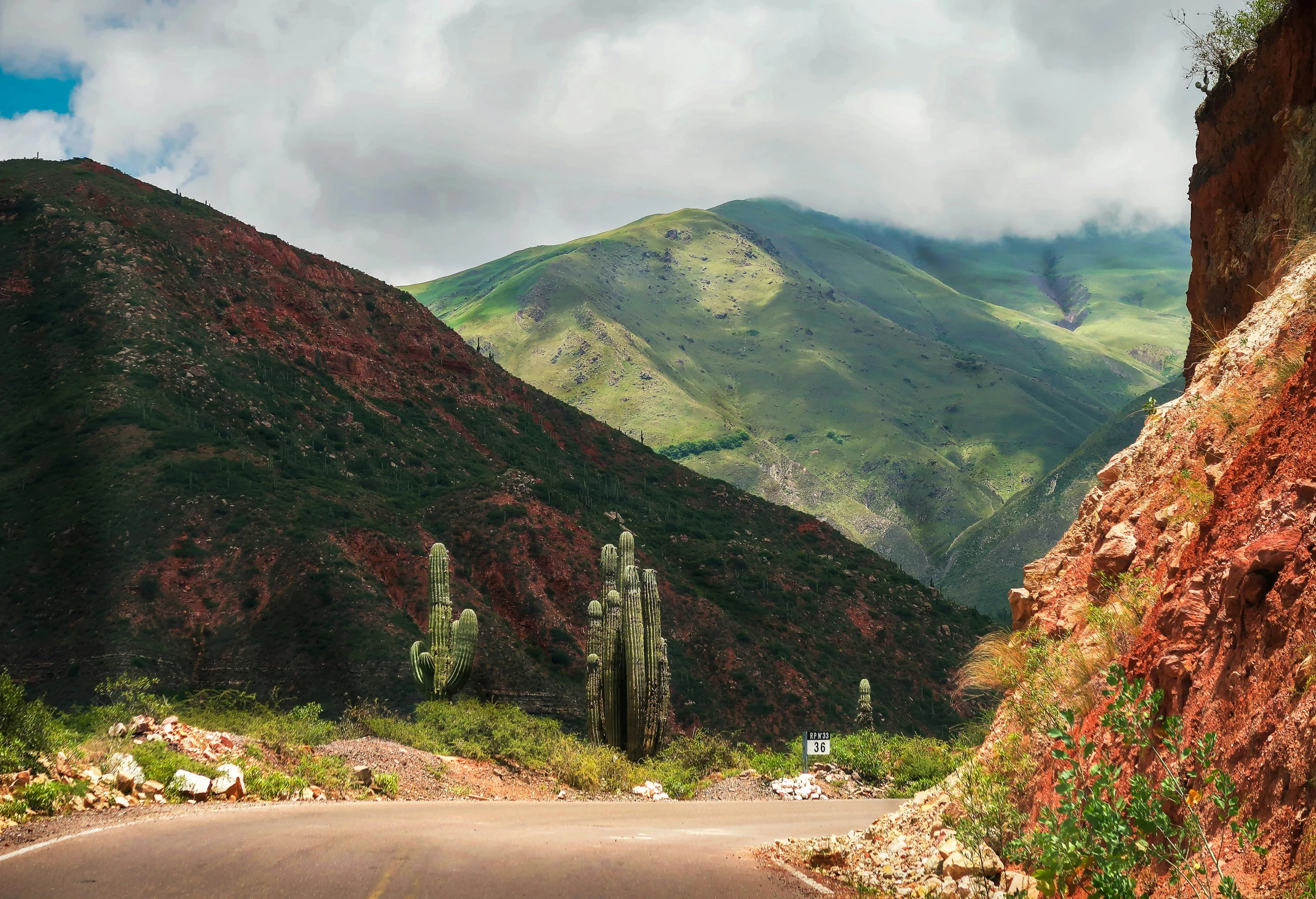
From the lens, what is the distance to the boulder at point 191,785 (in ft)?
50.6

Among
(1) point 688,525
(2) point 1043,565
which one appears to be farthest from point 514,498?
(2) point 1043,565

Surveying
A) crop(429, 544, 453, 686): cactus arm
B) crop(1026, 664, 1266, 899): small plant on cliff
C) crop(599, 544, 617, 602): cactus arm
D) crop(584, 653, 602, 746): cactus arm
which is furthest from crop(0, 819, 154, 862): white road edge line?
crop(429, 544, 453, 686): cactus arm

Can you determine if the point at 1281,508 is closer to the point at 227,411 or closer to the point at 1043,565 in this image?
the point at 1043,565

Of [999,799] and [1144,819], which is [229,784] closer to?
[999,799]

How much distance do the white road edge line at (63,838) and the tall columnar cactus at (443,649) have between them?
22.0 m

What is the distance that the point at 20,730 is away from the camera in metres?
13.5

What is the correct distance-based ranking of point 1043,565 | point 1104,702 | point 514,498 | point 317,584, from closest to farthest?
point 1104,702 < point 1043,565 < point 317,584 < point 514,498

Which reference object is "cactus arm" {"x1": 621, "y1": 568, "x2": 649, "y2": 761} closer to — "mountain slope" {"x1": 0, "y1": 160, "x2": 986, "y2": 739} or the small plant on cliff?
"mountain slope" {"x1": 0, "y1": 160, "x2": 986, "y2": 739}

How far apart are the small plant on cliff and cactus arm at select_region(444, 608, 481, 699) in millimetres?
29075

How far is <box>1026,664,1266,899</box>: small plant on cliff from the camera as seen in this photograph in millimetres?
5277

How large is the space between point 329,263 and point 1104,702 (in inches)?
2957

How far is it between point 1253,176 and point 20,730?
17884 millimetres

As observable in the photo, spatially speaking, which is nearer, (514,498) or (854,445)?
(514,498)

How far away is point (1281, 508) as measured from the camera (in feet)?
19.9
